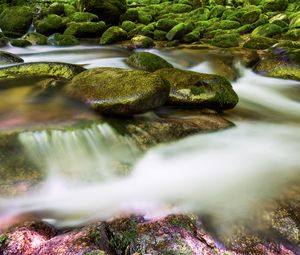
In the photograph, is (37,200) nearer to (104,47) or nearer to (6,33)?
(104,47)

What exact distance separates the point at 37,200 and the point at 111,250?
4.97 ft

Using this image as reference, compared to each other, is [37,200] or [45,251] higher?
[45,251]

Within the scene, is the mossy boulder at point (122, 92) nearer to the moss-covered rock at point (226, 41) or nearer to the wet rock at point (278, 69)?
the wet rock at point (278, 69)

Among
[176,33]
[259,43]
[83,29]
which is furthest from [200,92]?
[83,29]

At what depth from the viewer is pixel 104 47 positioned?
45.7ft

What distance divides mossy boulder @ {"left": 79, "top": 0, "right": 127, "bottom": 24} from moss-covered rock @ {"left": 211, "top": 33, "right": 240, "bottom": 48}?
6.22 metres

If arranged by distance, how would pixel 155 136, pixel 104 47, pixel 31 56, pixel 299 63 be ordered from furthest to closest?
pixel 104 47 → pixel 31 56 → pixel 299 63 → pixel 155 136

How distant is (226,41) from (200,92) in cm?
688

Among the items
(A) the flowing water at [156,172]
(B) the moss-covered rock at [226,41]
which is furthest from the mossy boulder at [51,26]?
(A) the flowing water at [156,172]

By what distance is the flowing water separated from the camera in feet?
15.2

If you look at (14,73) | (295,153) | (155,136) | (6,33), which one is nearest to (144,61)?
(14,73)

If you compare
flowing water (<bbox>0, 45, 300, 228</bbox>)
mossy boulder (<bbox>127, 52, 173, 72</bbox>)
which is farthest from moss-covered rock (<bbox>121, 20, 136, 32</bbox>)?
flowing water (<bbox>0, 45, 300, 228</bbox>)

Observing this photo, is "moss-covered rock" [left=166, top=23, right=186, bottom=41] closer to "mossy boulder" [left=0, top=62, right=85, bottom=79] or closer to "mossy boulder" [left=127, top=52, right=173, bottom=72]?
"mossy boulder" [left=127, top=52, right=173, bottom=72]

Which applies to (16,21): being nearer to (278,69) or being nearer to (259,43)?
(259,43)
